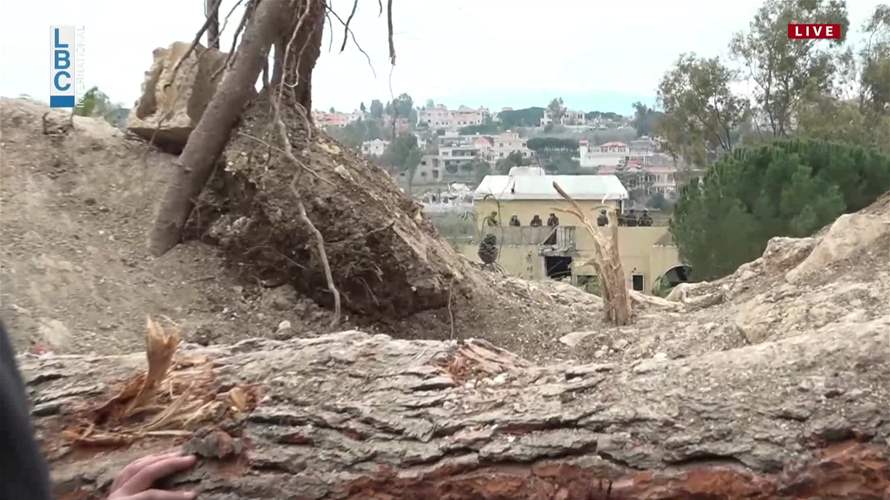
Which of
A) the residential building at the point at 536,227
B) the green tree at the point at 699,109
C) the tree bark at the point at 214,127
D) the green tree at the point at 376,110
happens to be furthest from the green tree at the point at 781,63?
the tree bark at the point at 214,127

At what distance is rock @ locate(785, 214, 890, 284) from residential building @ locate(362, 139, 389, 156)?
2.08 meters

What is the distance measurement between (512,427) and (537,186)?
19.5 feet

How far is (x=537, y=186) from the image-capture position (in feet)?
Result: 24.6

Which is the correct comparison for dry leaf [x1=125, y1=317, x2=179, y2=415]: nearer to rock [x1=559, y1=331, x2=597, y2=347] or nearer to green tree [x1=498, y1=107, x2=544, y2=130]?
rock [x1=559, y1=331, x2=597, y2=347]

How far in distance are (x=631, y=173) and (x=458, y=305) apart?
22.9 ft

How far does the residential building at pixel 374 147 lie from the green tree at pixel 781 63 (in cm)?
835

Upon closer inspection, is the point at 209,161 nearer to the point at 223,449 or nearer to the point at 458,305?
the point at 458,305

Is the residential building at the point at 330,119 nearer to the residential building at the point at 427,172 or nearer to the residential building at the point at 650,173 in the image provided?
the residential building at the point at 427,172

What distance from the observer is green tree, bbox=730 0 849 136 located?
12.4m

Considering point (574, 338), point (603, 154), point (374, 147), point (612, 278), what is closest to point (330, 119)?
point (374, 147)

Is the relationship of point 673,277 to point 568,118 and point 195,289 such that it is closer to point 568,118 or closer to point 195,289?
point 568,118

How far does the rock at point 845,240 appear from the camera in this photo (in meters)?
3.07

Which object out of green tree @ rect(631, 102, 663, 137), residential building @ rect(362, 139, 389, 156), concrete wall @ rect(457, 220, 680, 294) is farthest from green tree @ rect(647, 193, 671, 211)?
residential building @ rect(362, 139, 389, 156)

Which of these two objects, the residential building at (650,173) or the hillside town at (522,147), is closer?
the hillside town at (522,147)
